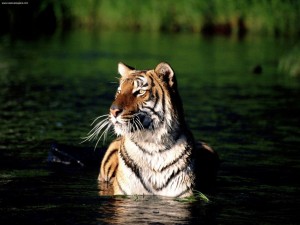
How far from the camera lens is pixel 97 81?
2206 centimetres

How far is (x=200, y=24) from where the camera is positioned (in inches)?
1565

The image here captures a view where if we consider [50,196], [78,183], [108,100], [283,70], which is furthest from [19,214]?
[283,70]

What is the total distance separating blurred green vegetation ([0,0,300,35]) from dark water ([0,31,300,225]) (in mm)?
6054

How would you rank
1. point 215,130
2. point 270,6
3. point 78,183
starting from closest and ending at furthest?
point 78,183, point 215,130, point 270,6

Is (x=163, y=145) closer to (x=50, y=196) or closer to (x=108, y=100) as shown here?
(x=50, y=196)

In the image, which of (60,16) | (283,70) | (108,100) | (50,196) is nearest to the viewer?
(50,196)

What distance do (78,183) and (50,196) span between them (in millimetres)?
862

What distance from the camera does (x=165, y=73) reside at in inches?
368

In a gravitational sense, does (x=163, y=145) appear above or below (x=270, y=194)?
above

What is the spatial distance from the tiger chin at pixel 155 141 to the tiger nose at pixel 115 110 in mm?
86

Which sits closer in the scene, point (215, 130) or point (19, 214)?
point (19, 214)

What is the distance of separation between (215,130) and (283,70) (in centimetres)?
1109

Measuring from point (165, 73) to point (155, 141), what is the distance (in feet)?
2.28

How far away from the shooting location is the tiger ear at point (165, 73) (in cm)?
928
